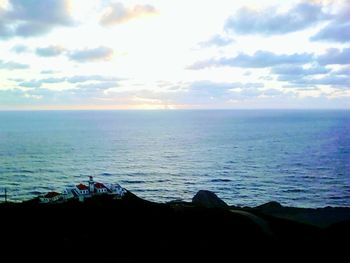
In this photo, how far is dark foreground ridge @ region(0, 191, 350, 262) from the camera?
78.0ft

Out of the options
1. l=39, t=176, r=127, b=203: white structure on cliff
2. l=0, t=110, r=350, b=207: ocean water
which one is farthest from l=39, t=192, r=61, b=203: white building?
l=0, t=110, r=350, b=207: ocean water

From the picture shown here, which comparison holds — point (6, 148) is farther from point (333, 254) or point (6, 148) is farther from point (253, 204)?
point (333, 254)

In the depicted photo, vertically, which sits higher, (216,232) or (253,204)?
(216,232)

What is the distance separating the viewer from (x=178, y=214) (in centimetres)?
3156

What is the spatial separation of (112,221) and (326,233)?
15.9 m

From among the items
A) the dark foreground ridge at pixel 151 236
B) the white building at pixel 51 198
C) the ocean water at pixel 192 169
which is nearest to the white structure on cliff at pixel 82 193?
the white building at pixel 51 198

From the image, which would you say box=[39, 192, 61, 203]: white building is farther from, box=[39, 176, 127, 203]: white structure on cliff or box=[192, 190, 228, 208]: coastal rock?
box=[192, 190, 228, 208]: coastal rock

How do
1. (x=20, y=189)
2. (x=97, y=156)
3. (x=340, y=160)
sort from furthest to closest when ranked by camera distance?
(x=97, y=156) < (x=340, y=160) < (x=20, y=189)

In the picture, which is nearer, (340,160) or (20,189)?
(20,189)

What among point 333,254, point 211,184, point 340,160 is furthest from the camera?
point 340,160

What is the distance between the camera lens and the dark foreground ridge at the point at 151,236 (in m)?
23.8

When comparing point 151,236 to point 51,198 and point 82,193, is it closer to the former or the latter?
point 82,193

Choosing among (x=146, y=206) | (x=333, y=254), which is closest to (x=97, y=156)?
(x=146, y=206)

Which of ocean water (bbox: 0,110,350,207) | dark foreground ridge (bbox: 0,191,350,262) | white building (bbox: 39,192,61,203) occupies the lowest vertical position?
ocean water (bbox: 0,110,350,207)
